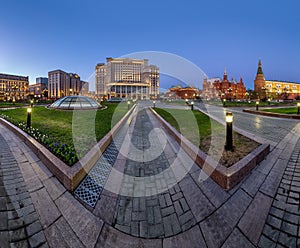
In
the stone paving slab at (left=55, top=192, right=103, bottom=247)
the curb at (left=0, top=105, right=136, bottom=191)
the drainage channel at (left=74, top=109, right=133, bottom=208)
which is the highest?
the curb at (left=0, top=105, right=136, bottom=191)

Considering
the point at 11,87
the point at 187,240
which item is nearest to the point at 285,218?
the point at 187,240

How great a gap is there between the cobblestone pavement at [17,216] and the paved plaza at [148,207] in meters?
0.01

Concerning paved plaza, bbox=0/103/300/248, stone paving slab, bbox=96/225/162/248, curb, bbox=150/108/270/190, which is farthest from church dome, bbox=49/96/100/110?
stone paving slab, bbox=96/225/162/248

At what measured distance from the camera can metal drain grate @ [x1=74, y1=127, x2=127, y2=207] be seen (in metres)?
3.36

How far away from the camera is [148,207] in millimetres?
3143

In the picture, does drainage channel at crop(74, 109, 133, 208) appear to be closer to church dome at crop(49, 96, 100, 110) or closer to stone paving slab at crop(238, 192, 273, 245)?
stone paving slab at crop(238, 192, 273, 245)

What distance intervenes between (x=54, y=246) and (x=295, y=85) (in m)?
163

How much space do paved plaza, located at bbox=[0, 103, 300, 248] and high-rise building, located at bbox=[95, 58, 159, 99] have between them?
105m

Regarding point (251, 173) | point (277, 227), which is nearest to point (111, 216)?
point (277, 227)

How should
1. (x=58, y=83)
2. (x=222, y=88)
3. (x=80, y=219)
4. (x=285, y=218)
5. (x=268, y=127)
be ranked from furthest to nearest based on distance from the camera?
(x=58, y=83) < (x=222, y=88) < (x=268, y=127) < (x=80, y=219) < (x=285, y=218)

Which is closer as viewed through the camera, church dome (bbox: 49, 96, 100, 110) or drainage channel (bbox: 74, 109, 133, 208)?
drainage channel (bbox: 74, 109, 133, 208)

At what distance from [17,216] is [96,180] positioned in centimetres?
157

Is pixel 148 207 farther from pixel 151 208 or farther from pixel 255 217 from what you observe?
pixel 255 217

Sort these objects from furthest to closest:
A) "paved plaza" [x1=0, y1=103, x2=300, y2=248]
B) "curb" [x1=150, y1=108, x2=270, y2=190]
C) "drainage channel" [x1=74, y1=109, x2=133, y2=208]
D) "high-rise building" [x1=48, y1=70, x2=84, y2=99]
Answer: "high-rise building" [x1=48, y1=70, x2=84, y2=99] < "curb" [x1=150, y1=108, x2=270, y2=190] < "drainage channel" [x1=74, y1=109, x2=133, y2=208] < "paved plaza" [x1=0, y1=103, x2=300, y2=248]
